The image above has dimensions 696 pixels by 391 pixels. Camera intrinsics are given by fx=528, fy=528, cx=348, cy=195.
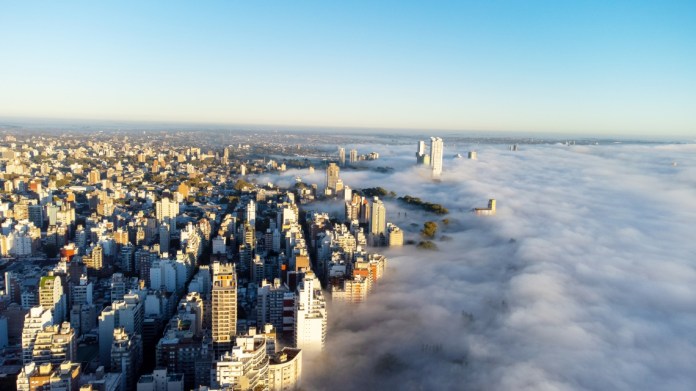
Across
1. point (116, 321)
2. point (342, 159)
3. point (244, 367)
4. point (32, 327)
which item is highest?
point (342, 159)

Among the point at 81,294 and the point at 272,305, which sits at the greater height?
the point at 272,305

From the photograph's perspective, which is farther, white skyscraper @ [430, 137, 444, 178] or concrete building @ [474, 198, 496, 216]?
white skyscraper @ [430, 137, 444, 178]

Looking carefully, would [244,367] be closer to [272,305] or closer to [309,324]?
[309,324]

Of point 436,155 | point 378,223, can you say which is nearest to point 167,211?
point 378,223

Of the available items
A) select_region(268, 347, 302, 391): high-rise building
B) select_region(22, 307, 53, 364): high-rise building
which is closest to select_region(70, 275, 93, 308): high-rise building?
select_region(22, 307, 53, 364): high-rise building

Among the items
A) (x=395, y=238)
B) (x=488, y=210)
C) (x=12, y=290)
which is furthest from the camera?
(x=488, y=210)

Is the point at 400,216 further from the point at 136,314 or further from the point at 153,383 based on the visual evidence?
the point at 153,383

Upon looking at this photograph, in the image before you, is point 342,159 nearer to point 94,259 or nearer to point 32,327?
point 94,259

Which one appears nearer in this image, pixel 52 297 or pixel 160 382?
pixel 160 382

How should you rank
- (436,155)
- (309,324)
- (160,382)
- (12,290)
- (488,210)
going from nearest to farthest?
(160,382), (309,324), (12,290), (488,210), (436,155)

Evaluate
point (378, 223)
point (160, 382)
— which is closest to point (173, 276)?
point (160, 382)

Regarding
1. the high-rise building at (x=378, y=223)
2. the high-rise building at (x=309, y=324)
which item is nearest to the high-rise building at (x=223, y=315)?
the high-rise building at (x=309, y=324)

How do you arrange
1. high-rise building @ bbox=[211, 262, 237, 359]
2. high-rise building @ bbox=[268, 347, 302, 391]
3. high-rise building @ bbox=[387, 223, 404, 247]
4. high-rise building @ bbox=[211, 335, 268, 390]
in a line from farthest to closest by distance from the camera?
high-rise building @ bbox=[387, 223, 404, 247], high-rise building @ bbox=[211, 262, 237, 359], high-rise building @ bbox=[268, 347, 302, 391], high-rise building @ bbox=[211, 335, 268, 390]

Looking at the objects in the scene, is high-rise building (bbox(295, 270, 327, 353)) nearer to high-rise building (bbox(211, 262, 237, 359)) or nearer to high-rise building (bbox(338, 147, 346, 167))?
high-rise building (bbox(211, 262, 237, 359))
